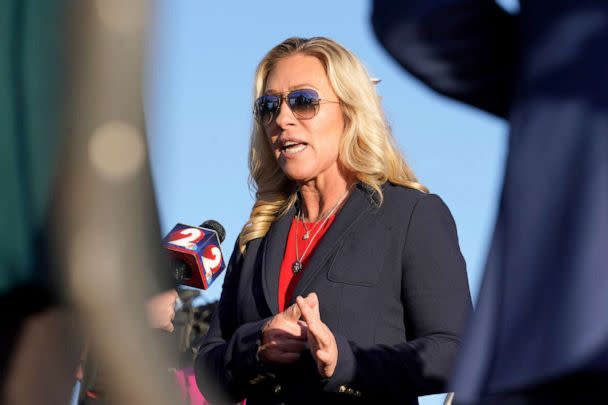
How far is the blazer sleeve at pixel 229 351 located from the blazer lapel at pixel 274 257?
12 cm

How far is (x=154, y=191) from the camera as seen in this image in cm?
166

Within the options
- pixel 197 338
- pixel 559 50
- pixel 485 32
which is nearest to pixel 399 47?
pixel 485 32

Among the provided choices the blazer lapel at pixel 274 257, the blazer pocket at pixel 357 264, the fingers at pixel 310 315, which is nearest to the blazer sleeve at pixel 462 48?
the fingers at pixel 310 315

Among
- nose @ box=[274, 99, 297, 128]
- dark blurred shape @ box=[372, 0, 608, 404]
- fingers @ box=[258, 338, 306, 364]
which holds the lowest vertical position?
fingers @ box=[258, 338, 306, 364]

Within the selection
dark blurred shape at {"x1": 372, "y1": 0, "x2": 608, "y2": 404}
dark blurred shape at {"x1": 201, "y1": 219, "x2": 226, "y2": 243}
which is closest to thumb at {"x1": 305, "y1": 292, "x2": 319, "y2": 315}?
dark blurred shape at {"x1": 372, "y1": 0, "x2": 608, "y2": 404}

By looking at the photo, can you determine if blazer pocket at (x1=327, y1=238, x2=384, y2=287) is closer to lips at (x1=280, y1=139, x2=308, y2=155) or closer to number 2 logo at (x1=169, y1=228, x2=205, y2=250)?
lips at (x1=280, y1=139, x2=308, y2=155)

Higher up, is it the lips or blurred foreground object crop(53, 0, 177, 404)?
blurred foreground object crop(53, 0, 177, 404)

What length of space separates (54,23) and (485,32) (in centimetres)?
88

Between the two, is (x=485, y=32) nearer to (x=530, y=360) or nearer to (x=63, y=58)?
(x=530, y=360)

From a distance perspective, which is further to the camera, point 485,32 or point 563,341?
point 485,32

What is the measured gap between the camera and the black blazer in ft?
11.7

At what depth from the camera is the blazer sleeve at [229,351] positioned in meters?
3.64

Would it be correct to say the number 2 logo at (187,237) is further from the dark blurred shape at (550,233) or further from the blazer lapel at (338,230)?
the dark blurred shape at (550,233)

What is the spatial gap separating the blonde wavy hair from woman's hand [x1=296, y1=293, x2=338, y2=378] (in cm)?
72
